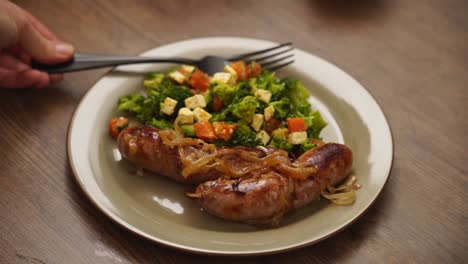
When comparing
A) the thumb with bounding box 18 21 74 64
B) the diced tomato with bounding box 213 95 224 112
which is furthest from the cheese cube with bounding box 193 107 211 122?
the thumb with bounding box 18 21 74 64

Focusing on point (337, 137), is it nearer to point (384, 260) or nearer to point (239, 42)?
point (384, 260)

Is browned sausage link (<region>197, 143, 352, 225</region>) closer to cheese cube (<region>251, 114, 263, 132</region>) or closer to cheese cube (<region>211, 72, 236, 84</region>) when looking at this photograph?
cheese cube (<region>251, 114, 263, 132</region>)

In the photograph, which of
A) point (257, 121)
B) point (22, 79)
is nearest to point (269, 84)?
point (257, 121)

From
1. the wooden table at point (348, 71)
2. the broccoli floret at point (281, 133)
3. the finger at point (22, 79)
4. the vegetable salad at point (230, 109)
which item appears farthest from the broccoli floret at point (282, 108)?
the finger at point (22, 79)

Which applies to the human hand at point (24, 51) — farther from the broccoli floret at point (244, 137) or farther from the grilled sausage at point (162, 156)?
the broccoli floret at point (244, 137)

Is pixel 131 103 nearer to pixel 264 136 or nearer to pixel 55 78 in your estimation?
pixel 55 78

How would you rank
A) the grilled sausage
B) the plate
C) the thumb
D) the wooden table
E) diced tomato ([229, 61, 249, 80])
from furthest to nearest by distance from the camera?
diced tomato ([229, 61, 249, 80]), the thumb, the grilled sausage, the wooden table, the plate
